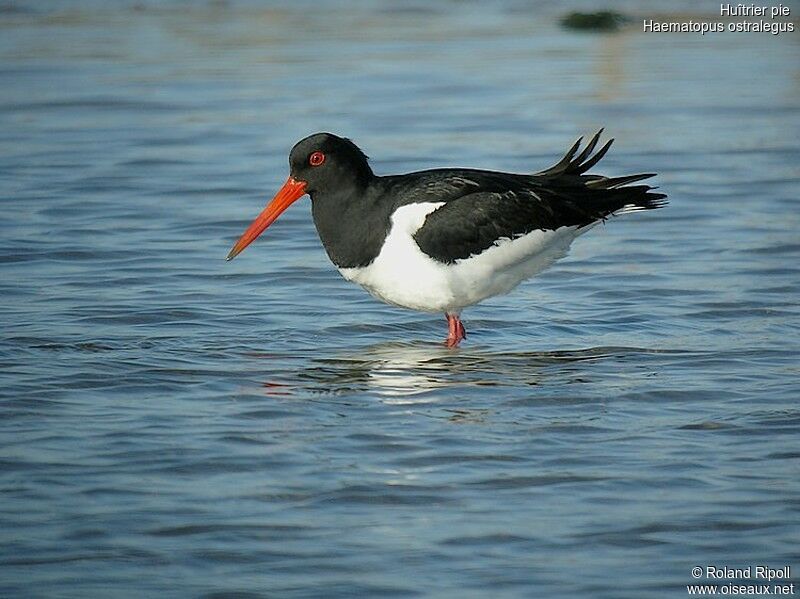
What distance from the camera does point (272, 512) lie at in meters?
5.52

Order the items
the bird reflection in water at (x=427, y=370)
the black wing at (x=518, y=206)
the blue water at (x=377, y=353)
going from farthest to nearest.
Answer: the black wing at (x=518, y=206) < the bird reflection in water at (x=427, y=370) < the blue water at (x=377, y=353)

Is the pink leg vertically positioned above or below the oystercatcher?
below

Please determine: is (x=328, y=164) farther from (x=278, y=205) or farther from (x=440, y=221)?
(x=440, y=221)

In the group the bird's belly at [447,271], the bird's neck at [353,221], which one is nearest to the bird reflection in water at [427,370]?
the bird's belly at [447,271]

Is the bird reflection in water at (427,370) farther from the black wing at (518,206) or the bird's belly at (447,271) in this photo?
the black wing at (518,206)

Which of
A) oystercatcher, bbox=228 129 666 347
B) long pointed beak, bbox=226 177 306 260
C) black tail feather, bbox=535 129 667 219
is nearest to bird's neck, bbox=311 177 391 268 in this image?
oystercatcher, bbox=228 129 666 347

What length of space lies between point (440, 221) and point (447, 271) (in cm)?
24

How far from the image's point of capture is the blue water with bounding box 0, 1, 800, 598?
17.2 feet

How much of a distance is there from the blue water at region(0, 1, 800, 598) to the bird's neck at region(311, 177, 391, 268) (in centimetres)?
48

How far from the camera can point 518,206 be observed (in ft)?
26.3

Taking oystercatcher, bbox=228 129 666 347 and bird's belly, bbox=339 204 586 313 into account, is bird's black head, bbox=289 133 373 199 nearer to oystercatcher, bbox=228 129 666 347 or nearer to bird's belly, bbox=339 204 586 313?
oystercatcher, bbox=228 129 666 347

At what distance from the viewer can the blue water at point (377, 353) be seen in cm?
525

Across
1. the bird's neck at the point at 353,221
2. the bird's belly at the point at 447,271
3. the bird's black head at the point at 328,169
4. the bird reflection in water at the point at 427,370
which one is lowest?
the bird reflection in water at the point at 427,370

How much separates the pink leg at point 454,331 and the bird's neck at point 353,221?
2.03ft
